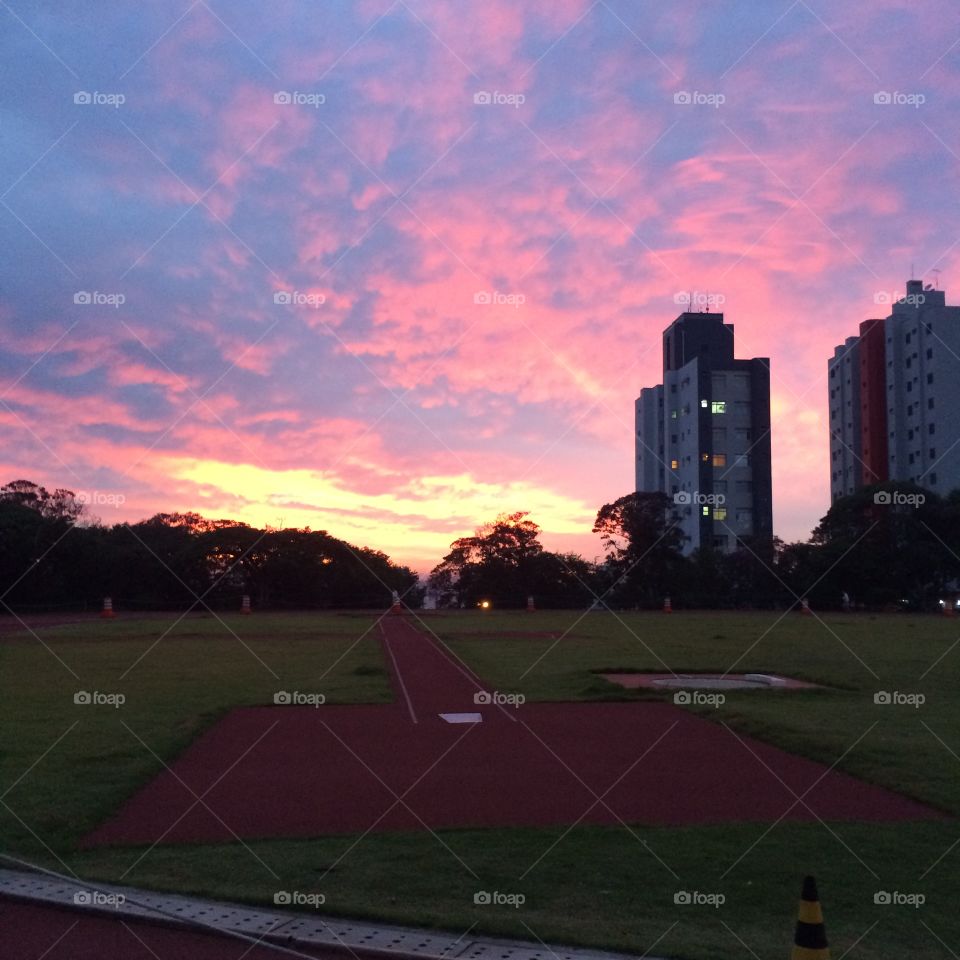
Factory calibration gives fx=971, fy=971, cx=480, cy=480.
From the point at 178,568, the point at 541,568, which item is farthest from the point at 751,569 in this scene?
the point at 178,568

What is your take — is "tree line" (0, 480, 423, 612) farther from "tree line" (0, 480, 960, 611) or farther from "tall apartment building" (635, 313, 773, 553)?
"tall apartment building" (635, 313, 773, 553)

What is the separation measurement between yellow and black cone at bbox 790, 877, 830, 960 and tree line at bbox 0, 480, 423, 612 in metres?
49.2

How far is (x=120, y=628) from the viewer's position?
1494 inches

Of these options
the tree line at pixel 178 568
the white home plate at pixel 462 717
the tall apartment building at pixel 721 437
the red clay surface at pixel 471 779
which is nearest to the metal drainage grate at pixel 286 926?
the red clay surface at pixel 471 779

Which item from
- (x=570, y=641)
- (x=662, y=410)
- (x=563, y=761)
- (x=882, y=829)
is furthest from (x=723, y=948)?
(x=662, y=410)

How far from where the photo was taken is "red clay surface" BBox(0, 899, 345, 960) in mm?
4988

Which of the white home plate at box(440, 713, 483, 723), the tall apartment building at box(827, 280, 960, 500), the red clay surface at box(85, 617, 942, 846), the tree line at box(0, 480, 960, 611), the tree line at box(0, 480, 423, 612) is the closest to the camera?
the red clay surface at box(85, 617, 942, 846)

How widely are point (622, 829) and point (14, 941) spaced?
4.45 metres

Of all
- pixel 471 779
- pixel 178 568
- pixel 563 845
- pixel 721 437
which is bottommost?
pixel 563 845

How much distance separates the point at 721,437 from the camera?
73.9 metres

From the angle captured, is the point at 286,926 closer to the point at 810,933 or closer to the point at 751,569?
the point at 810,933

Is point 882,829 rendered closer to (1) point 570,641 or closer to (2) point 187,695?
(2) point 187,695

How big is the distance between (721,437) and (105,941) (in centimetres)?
7188

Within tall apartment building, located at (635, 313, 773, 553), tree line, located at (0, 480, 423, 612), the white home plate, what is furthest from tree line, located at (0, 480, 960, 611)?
the white home plate
